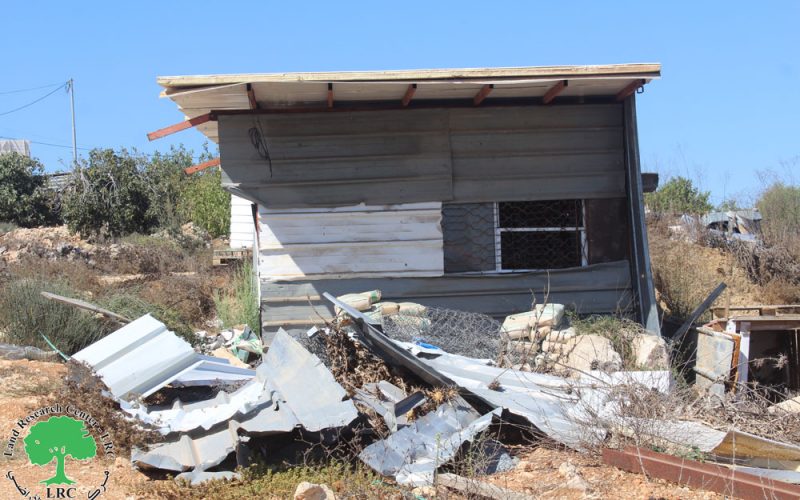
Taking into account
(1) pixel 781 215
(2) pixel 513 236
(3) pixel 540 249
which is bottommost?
(3) pixel 540 249

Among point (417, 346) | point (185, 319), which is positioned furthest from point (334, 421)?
point (185, 319)

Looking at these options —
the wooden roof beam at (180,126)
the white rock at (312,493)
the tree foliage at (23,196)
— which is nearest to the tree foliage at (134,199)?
the tree foliage at (23,196)

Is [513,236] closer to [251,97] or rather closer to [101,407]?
[251,97]

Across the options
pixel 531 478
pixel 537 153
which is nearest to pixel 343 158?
pixel 537 153

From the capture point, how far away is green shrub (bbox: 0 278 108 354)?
9500 millimetres

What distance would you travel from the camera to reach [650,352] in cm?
787

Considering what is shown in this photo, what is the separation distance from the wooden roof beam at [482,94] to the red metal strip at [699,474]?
14.7 ft

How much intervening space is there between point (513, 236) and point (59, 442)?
5708mm

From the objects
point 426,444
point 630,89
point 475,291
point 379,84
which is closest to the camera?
point 426,444

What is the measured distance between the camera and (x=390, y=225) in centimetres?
920

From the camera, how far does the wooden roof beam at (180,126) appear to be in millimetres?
8891

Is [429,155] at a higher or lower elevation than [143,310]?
higher

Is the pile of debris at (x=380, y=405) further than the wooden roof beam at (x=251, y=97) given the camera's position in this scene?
No

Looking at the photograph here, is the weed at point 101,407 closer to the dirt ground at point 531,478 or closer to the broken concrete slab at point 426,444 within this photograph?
the dirt ground at point 531,478
